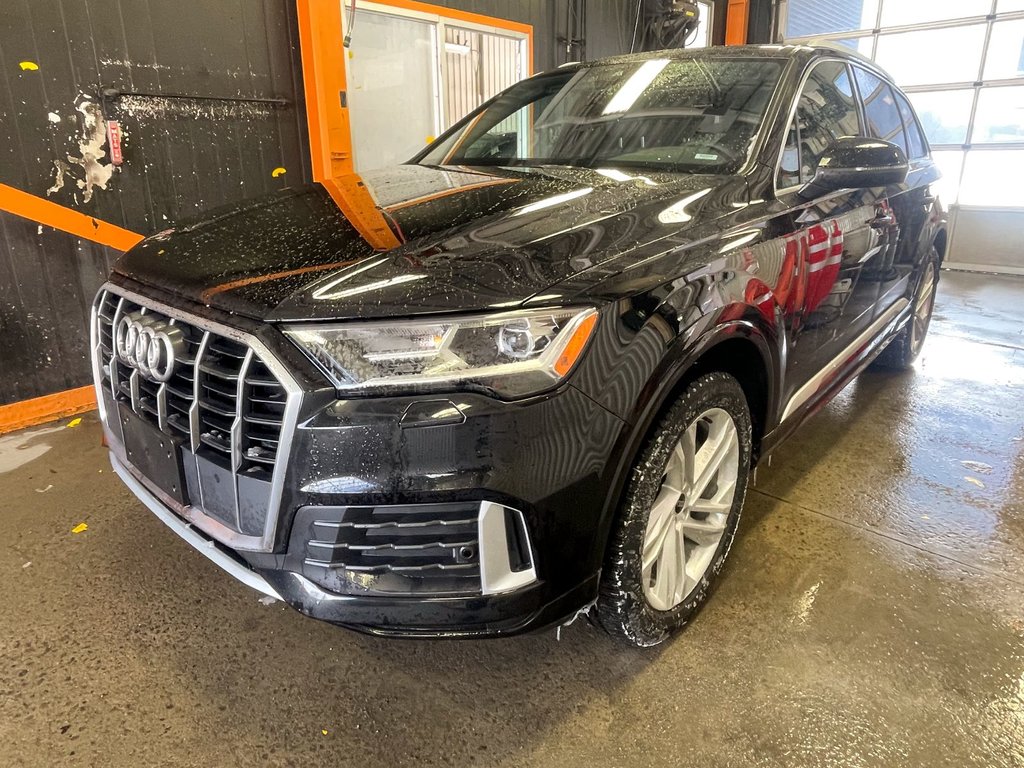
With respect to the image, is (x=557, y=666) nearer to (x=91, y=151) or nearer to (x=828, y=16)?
(x=91, y=151)

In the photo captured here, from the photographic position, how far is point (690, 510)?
173cm

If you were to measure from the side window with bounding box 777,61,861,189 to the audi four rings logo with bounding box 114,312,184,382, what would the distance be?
1622mm

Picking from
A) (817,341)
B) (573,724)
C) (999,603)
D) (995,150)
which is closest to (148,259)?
(573,724)

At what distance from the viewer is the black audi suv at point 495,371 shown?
4.00 feet

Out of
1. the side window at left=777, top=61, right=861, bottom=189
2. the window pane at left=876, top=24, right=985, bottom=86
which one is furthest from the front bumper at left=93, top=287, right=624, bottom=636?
the window pane at left=876, top=24, right=985, bottom=86

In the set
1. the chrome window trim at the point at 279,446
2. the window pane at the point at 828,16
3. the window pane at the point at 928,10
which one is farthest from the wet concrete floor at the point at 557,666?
the window pane at the point at 828,16

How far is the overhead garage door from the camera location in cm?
732

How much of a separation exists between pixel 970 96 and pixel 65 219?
8.75 m

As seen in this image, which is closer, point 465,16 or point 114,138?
point 114,138

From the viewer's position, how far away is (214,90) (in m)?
3.63

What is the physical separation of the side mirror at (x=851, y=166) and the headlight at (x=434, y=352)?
1206 mm

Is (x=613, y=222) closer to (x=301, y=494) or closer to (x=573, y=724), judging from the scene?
(x=301, y=494)

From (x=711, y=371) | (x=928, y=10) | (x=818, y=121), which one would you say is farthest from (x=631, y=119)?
(x=928, y=10)

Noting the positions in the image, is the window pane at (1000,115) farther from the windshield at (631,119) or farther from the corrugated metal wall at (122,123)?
the corrugated metal wall at (122,123)
